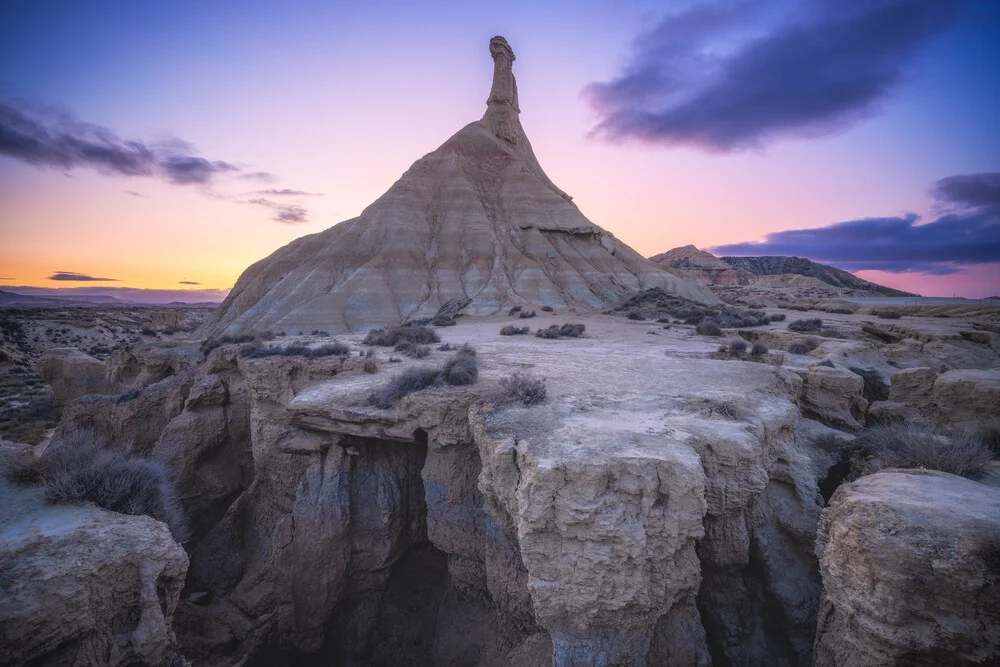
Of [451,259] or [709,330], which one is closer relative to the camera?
[709,330]

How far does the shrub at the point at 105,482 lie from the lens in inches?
215

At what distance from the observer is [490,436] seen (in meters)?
6.10

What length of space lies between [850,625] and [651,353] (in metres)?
8.85

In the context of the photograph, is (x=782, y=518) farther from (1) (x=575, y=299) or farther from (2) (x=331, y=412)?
(1) (x=575, y=299)

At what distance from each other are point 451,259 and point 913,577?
118ft

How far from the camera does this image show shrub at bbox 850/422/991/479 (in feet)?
16.0

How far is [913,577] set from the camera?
3639 mm

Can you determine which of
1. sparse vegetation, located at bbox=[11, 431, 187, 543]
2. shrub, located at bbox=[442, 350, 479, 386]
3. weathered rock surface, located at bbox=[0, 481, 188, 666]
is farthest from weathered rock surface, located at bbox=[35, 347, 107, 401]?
shrub, located at bbox=[442, 350, 479, 386]

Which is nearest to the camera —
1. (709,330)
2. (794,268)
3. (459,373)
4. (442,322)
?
(459,373)

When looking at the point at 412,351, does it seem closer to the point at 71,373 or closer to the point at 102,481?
the point at 102,481

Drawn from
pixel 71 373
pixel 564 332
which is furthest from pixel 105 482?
pixel 71 373

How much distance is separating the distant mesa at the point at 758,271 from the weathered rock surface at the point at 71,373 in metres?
64.0

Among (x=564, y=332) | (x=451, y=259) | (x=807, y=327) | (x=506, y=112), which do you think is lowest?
(x=564, y=332)

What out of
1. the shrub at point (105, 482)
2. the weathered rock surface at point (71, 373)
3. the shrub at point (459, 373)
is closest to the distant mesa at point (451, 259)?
the weathered rock surface at point (71, 373)
